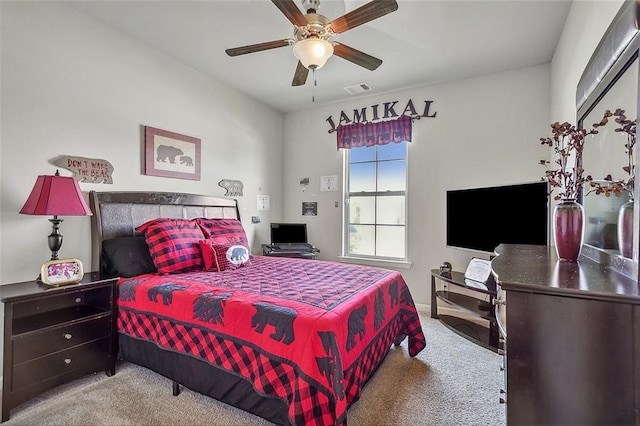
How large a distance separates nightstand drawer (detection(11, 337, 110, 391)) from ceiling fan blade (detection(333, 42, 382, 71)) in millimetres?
2582

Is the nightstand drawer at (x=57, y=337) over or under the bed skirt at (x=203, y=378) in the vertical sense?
over

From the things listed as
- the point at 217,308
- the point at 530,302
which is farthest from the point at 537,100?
the point at 217,308

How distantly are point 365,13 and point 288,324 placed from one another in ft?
5.64

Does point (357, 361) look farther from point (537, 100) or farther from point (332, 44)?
point (537, 100)

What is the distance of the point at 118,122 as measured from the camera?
261 cm

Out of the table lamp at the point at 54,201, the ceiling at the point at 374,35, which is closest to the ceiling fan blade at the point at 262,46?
the ceiling at the point at 374,35

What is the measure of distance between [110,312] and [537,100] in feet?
13.9

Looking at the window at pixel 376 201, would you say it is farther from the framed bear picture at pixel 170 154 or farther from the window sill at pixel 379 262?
the framed bear picture at pixel 170 154

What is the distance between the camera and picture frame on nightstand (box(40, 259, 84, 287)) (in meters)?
1.94

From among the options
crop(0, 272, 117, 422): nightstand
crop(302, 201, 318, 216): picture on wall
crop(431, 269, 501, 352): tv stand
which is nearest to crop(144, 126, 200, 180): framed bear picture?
crop(0, 272, 117, 422): nightstand

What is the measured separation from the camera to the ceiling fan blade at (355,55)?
80.3 inches

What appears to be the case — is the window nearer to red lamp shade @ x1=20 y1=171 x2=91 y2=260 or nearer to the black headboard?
the black headboard

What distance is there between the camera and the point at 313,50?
1915mm

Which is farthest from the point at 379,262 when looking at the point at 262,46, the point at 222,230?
the point at 262,46
